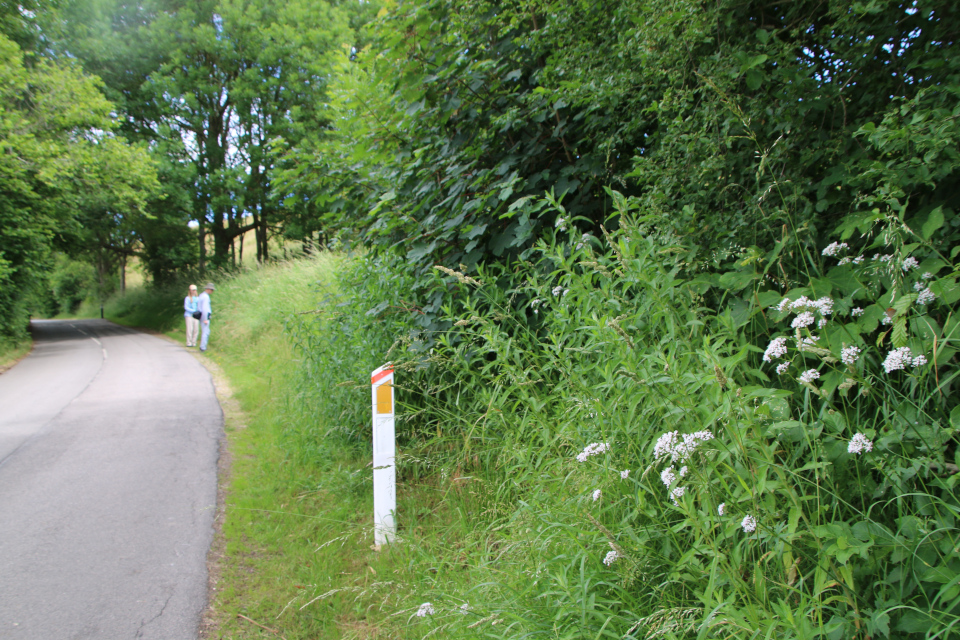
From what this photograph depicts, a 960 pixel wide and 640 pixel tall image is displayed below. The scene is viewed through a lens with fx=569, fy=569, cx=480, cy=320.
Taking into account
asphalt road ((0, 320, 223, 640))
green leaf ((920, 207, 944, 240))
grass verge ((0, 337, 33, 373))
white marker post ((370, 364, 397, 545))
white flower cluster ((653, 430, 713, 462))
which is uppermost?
green leaf ((920, 207, 944, 240))

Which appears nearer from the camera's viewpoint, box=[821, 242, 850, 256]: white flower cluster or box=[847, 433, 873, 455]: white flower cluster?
box=[847, 433, 873, 455]: white flower cluster

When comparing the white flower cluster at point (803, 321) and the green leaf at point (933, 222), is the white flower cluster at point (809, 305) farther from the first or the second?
the green leaf at point (933, 222)

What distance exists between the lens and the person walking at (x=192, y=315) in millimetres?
17656

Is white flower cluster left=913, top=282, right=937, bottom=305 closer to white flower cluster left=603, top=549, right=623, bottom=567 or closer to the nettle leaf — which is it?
the nettle leaf

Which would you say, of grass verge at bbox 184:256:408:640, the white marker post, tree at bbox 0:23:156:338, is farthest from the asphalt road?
tree at bbox 0:23:156:338

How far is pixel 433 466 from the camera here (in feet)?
13.2

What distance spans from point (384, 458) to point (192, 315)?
16.3 metres

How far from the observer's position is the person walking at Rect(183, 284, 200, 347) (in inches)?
695

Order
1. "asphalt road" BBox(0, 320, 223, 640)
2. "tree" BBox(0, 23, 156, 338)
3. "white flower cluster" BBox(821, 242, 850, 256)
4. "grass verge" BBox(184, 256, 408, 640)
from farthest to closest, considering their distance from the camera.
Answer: "tree" BBox(0, 23, 156, 338) → "asphalt road" BBox(0, 320, 223, 640) → "grass verge" BBox(184, 256, 408, 640) → "white flower cluster" BBox(821, 242, 850, 256)

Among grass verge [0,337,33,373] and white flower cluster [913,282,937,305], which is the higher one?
white flower cluster [913,282,937,305]

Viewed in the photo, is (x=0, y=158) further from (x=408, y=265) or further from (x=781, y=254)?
(x=781, y=254)

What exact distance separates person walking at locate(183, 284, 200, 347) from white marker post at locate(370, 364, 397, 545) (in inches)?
610

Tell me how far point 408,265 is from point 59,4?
2494 cm

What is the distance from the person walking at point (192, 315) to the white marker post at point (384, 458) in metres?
15.5
